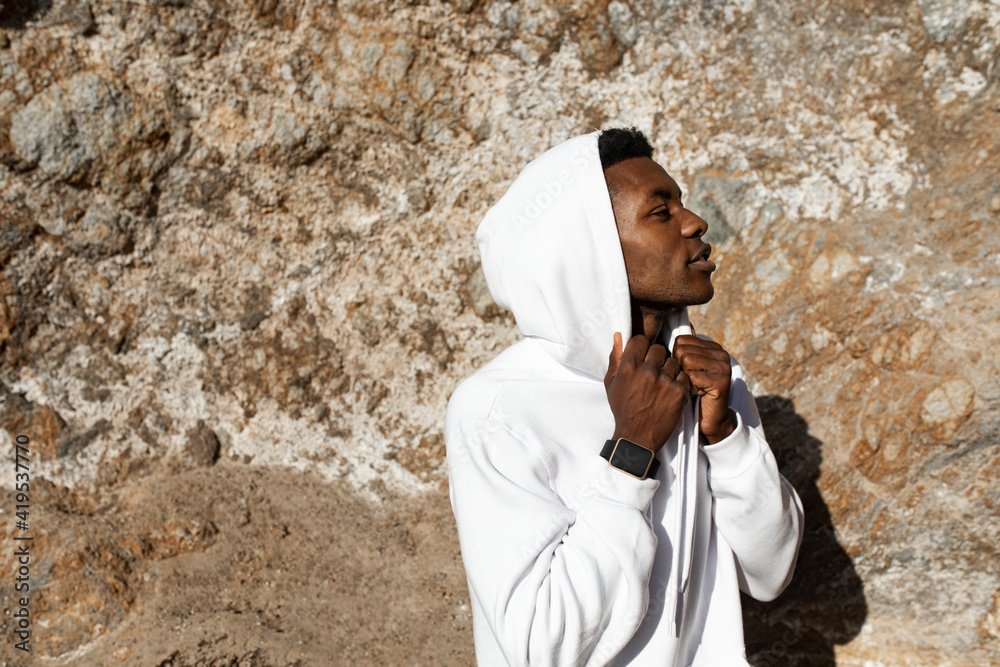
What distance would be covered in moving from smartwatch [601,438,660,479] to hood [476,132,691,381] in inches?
11.9

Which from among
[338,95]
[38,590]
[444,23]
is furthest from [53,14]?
[38,590]

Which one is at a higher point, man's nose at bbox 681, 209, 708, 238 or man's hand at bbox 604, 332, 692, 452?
man's nose at bbox 681, 209, 708, 238

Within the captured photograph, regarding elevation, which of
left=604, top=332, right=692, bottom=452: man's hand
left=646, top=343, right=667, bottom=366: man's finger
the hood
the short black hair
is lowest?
left=604, top=332, right=692, bottom=452: man's hand

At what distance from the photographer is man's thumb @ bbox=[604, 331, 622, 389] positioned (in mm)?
1646

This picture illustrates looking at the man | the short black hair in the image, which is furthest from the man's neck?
the short black hair

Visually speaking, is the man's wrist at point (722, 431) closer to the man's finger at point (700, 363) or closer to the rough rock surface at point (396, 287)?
the man's finger at point (700, 363)

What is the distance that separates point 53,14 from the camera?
3303mm

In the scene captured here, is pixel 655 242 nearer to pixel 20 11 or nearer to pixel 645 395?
pixel 645 395

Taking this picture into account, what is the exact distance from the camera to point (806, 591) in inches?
123

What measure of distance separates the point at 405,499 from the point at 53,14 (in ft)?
9.35

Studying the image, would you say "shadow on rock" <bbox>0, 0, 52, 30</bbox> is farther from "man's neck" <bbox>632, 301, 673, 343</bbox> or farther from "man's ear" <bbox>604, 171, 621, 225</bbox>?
"man's neck" <bbox>632, 301, 673, 343</bbox>

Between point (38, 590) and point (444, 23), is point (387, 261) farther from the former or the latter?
point (38, 590)
